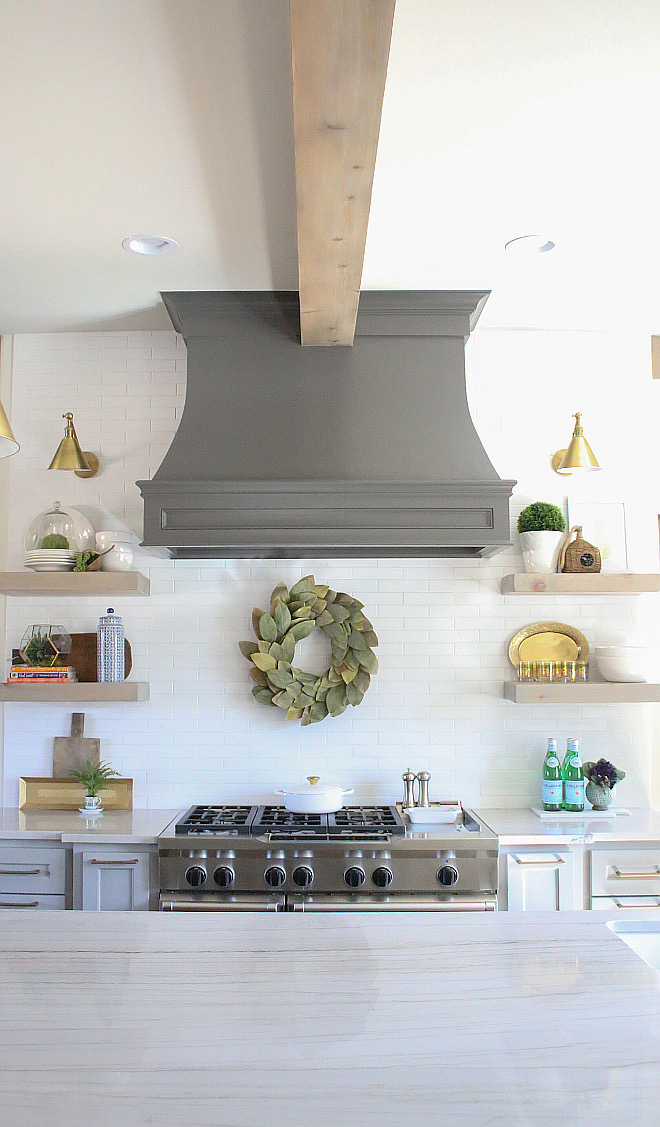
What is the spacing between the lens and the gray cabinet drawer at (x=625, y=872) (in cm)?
322

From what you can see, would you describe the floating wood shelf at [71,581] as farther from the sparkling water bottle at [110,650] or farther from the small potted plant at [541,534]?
the small potted plant at [541,534]

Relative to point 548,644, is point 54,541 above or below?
above

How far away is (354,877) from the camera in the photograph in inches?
122

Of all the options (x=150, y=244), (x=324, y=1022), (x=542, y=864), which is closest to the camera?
(x=324, y=1022)

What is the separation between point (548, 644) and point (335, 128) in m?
2.42

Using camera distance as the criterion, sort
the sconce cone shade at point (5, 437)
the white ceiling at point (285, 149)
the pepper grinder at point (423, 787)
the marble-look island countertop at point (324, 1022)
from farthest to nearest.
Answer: the pepper grinder at point (423, 787) < the sconce cone shade at point (5, 437) < the white ceiling at point (285, 149) < the marble-look island countertop at point (324, 1022)

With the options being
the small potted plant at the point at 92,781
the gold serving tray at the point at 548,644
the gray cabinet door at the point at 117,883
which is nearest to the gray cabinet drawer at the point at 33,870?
the gray cabinet door at the point at 117,883

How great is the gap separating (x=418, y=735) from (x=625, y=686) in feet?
2.83

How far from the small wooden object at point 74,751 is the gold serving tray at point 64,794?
0.05 metres

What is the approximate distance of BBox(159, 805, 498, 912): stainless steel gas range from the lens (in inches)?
123

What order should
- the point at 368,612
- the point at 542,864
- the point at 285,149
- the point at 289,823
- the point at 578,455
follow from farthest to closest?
the point at 368,612
the point at 578,455
the point at 289,823
the point at 542,864
the point at 285,149

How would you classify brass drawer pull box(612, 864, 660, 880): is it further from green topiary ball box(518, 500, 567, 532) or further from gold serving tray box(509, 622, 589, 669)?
green topiary ball box(518, 500, 567, 532)

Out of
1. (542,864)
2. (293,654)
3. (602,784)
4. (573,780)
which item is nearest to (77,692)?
(293,654)

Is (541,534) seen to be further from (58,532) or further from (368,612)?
(58,532)
